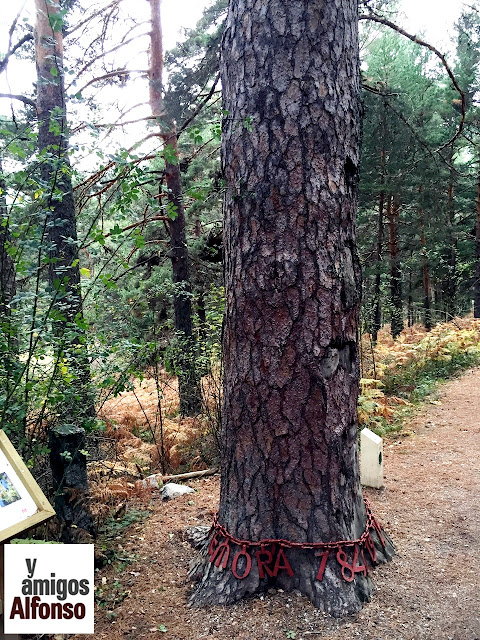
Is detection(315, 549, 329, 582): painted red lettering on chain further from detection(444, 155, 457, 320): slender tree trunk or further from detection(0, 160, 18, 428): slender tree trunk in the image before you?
detection(444, 155, 457, 320): slender tree trunk

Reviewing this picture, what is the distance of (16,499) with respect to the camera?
2.04m

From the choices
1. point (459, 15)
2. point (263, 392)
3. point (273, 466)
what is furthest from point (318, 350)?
point (459, 15)

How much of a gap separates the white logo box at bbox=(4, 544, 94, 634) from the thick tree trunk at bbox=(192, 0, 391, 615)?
802mm

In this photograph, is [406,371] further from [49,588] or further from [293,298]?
[49,588]

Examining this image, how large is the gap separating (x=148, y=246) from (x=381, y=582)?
8217mm

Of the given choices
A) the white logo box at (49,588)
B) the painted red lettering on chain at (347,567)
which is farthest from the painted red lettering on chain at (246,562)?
the white logo box at (49,588)

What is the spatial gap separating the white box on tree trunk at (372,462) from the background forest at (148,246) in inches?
73.2

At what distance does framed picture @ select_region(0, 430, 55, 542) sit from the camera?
196 centimetres

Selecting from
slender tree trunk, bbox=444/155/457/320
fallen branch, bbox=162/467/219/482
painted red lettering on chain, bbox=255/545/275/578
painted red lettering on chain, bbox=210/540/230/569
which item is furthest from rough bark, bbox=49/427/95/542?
slender tree trunk, bbox=444/155/457/320

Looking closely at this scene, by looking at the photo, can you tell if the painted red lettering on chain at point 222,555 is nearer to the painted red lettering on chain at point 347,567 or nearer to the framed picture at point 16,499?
the painted red lettering on chain at point 347,567

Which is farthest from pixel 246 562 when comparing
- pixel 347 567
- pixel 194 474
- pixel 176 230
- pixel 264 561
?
pixel 176 230

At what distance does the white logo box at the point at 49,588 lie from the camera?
82.6 inches

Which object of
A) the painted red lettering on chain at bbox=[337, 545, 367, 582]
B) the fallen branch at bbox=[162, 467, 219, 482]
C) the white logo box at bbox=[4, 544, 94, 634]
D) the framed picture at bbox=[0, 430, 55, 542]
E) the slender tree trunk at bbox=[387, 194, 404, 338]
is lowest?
the fallen branch at bbox=[162, 467, 219, 482]

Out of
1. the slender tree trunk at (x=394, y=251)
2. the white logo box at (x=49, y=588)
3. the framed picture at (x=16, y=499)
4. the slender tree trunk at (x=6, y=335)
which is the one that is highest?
the slender tree trunk at (x=394, y=251)
